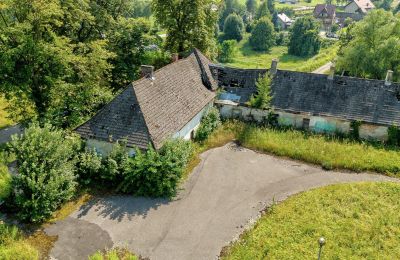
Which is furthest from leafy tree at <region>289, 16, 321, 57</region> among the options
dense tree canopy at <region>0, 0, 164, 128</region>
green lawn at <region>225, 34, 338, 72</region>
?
dense tree canopy at <region>0, 0, 164, 128</region>

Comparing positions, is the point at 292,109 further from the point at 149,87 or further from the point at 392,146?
the point at 149,87

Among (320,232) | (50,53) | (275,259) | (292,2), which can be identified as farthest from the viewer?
(292,2)

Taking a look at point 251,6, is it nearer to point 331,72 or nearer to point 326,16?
point 326,16

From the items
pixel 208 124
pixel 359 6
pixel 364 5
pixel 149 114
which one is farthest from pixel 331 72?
pixel 364 5

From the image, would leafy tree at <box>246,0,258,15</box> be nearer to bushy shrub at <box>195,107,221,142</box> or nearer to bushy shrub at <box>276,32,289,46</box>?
bushy shrub at <box>276,32,289,46</box>

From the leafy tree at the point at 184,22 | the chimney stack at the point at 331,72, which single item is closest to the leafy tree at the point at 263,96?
the chimney stack at the point at 331,72

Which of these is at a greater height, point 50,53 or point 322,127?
point 50,53

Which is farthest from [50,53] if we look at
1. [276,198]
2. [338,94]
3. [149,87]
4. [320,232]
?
[338,94]
